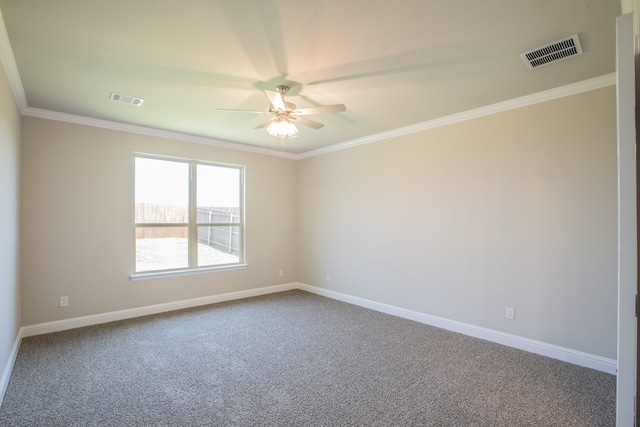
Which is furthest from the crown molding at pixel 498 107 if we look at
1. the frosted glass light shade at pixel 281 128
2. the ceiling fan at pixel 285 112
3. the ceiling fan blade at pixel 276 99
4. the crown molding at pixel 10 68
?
the crown molding at pixel 10 68

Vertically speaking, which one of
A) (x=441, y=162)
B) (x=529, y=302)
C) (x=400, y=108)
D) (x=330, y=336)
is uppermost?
(x=400, y=108)

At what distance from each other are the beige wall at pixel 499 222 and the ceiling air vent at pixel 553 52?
2.57 ft

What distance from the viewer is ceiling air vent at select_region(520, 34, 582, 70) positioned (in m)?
2.30

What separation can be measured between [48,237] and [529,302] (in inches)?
217

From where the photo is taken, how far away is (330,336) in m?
3.71

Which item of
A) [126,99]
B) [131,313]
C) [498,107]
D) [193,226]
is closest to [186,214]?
[193,226]

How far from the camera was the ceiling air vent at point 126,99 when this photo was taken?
3292 mm

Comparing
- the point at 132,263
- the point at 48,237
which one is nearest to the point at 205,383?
the point at 132,263

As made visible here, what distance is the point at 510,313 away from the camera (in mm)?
3441

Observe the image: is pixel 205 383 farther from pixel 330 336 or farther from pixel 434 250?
pixel 434 250

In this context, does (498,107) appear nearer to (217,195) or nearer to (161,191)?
(217,195)

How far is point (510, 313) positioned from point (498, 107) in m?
2.26

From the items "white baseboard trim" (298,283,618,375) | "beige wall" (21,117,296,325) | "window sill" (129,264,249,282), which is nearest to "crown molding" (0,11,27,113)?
"beige wall" (21,117,296,325)

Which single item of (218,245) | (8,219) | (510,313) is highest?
(8,219)
